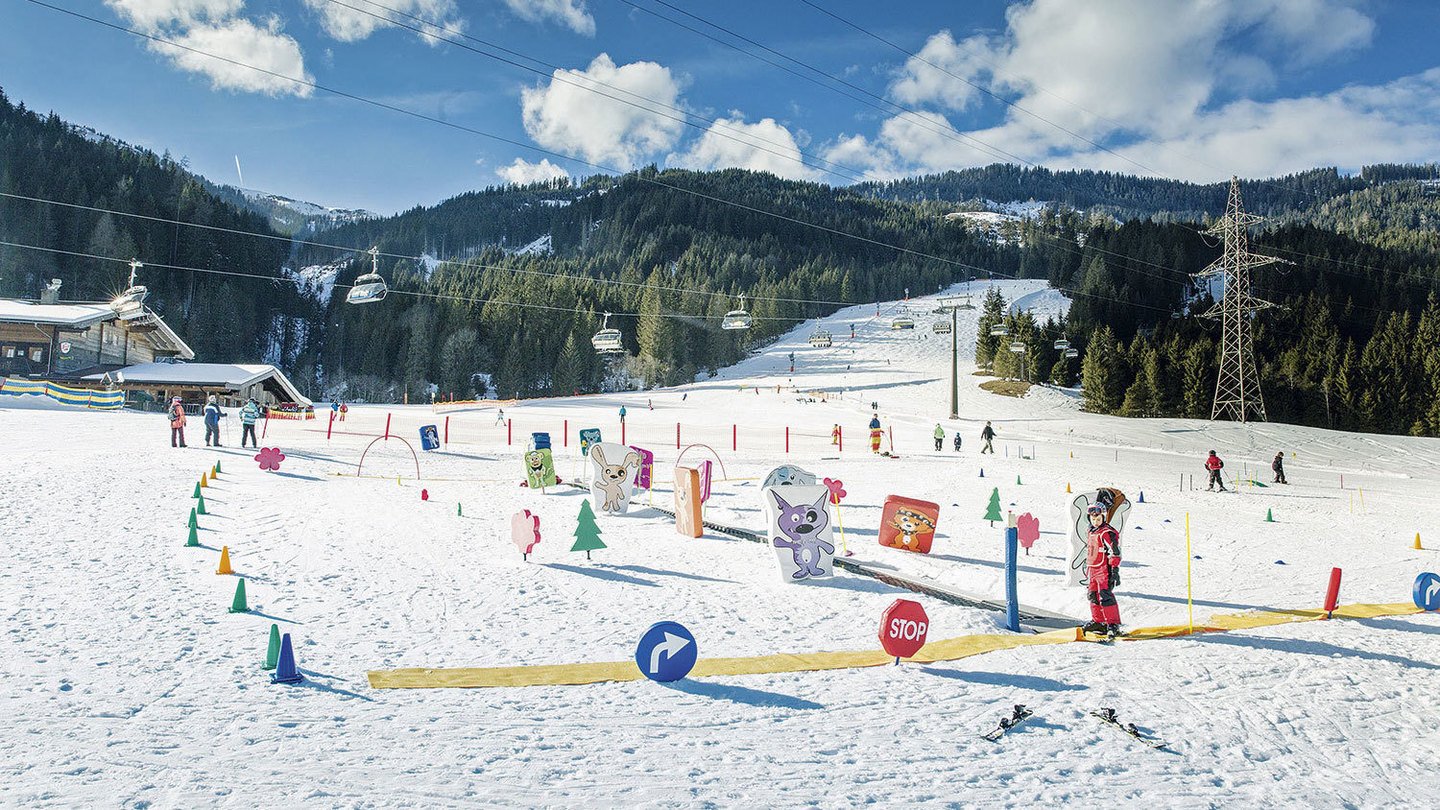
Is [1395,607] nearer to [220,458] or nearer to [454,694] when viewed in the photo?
[454,694]

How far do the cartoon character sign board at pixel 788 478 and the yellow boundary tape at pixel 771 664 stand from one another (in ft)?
12.3

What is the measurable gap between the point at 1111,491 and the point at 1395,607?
4.64 meters

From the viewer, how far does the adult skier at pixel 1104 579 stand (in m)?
9.12

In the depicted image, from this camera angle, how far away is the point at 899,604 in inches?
309

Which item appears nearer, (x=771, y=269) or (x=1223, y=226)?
(x=1223, y=226)

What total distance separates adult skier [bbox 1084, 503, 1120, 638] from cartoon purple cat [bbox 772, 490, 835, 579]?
3.88 m

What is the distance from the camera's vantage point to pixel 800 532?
1184 cm

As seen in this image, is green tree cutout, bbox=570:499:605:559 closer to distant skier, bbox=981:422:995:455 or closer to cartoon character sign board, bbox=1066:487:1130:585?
cartoon character sign board, bbox=1066:487:1130:585

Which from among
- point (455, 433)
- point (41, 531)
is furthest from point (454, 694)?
point (455, 433)

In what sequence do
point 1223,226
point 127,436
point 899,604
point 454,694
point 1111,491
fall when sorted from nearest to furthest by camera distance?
point 454,694
point 899,604
point 1111,491
point 127,436
point 1223,226

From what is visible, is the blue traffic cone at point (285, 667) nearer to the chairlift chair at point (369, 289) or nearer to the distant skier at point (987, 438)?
the chairlift chair at point (369, 289)

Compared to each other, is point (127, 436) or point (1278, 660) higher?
point (127, 436)

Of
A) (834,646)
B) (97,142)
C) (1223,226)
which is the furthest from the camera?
(97,142)

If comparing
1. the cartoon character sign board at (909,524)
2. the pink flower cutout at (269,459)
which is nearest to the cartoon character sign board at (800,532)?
the cartoon character sign board at (909,524)
